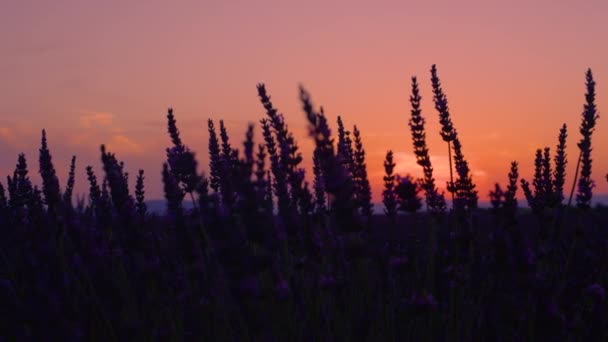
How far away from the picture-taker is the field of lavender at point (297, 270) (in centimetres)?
246

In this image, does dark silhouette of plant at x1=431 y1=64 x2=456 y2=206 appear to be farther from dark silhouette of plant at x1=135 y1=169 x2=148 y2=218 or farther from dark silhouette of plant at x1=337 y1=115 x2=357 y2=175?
dark silhouette of plant at x1=135 y1=169 x2=148 y2=218

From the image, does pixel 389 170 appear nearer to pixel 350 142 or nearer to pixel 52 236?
pixel 350 142

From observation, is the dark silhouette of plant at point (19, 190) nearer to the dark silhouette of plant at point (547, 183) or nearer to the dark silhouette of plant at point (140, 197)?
the dark silhouette of plant at point (140, 197)

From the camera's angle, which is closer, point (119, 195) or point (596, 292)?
A: point (119, 195)

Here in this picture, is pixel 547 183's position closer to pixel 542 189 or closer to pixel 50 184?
pixel 542 189

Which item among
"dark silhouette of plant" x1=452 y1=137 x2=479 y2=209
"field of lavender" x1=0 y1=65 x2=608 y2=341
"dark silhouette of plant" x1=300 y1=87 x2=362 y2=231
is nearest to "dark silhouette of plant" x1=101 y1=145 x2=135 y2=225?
"field of lavender" x1=0 y1=65 x2=608 y2=341

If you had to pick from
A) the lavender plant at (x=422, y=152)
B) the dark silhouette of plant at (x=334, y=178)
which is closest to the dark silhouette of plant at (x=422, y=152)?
the lavender plant at (x=422, y=152)

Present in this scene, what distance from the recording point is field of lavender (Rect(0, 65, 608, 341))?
2.46 m

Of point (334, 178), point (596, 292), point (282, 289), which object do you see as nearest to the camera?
point (334, 178)

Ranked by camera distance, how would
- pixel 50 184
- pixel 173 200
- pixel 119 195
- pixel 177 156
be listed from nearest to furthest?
pixel 119 195 → pixel 173 200 → pixel 50 184 → pixel 177 156

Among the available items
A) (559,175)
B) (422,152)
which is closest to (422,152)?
(422,152)

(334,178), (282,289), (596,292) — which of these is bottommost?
(596,292)

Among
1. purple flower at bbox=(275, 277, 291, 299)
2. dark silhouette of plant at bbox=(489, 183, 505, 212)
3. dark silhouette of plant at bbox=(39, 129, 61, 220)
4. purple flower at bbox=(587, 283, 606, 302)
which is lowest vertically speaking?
purple flower at bbox=(587, 283, 606, 302)

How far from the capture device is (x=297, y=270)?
4.38 metres
